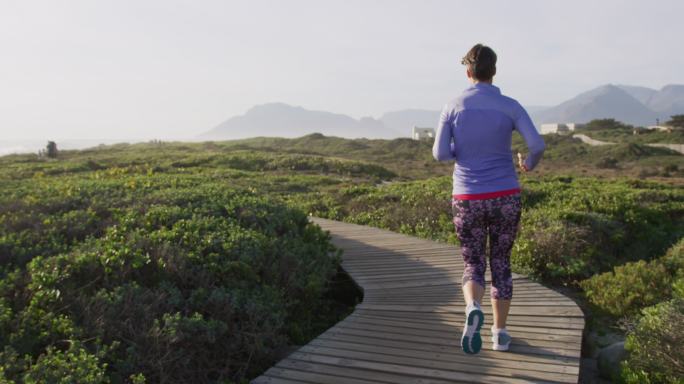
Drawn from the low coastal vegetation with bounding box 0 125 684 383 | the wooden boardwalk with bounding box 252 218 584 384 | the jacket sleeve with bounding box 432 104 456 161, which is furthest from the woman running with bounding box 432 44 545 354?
the low coastal vegetation with bounding box 0 125 684 383

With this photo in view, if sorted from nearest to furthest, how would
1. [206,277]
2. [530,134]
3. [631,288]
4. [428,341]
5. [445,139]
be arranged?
[530,134]
[445,139]
[428,341]
[206,277]
[631,288]

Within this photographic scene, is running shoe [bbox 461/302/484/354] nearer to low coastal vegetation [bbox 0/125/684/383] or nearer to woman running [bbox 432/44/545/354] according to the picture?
woman running [bbox 432/44/545/354]

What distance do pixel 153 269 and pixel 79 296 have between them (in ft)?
2.80

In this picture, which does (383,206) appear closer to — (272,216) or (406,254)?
(406,254)

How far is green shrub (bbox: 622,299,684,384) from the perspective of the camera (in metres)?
4.56

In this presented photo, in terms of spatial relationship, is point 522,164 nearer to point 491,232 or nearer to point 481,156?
point 481,156

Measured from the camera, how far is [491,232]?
14.8 ft

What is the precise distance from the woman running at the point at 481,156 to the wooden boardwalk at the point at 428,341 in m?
0.32

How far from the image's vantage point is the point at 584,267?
8.63 meters

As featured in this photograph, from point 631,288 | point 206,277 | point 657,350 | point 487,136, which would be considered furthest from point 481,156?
point 631,288

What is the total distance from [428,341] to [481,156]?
5.99 ft

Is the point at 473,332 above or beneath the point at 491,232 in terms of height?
beneath

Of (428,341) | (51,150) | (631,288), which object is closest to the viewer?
(428,341)

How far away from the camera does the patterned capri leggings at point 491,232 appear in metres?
4.33
